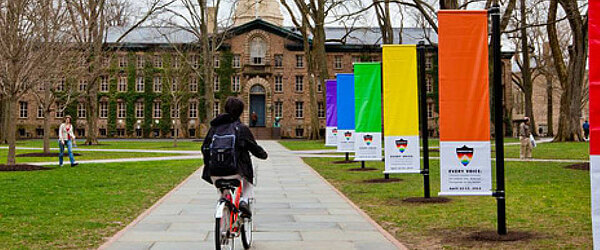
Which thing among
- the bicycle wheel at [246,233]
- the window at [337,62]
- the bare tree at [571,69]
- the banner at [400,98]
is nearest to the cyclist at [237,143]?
the bicycle wheel at [246,233]

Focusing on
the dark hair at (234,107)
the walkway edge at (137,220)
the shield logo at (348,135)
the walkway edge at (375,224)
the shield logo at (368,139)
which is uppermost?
the dark hair at (234,107)

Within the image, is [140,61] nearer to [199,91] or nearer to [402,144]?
[199,91]

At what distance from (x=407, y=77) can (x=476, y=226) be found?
4.43 m

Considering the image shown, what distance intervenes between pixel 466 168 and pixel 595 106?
4395 mm

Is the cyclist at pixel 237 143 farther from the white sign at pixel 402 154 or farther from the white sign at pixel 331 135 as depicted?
the white sign at pixel 331 135

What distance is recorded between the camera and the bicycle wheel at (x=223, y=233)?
556 cm

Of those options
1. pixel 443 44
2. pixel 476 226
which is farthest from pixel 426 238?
pixel 443 44

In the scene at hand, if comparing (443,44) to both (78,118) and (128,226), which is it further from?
(78,118)

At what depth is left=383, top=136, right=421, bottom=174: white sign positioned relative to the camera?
12.5 meters

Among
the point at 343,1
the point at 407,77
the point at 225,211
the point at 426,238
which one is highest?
the point at 343,1

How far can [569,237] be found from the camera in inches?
292

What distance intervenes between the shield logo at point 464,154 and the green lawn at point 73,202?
4.83m

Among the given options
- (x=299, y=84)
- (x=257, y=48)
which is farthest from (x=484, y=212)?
(x=257, y=48)

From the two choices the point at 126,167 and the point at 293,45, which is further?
the point at 293,45
